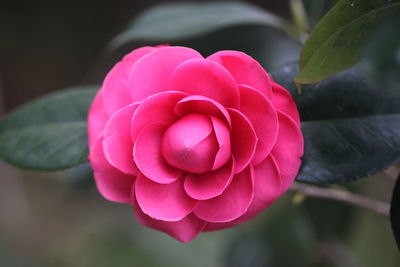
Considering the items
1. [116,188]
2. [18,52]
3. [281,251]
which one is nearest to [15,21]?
[18,52]

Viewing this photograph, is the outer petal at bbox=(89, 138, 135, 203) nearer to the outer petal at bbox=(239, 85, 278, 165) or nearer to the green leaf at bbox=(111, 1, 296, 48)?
the outer petal at bbox=(239, 85, 278, 165)

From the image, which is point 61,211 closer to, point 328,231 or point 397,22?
point 328,231

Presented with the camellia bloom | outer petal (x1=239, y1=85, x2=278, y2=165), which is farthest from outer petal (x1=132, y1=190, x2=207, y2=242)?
outer petal (x1=239, y1=85, x2=278, y2=165)

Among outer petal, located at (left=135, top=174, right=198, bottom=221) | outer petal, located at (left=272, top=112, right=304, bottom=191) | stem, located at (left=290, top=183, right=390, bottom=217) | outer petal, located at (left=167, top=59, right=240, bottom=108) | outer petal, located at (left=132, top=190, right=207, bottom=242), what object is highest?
outer petal, located at (left=167, top=59, right=240, bottom=108)

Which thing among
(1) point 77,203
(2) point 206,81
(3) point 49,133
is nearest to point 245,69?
(2) point 206,81

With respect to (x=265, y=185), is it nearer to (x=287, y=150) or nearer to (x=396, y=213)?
(x=287, y=150)

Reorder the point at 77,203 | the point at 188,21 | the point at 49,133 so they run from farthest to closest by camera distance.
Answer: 1. the point at 77,203
2. the point at 188,21
3. the point at 49,133
